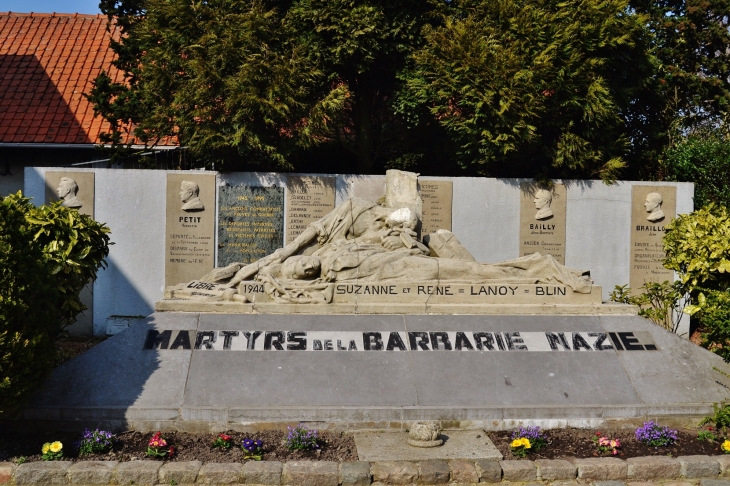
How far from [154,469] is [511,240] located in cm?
869

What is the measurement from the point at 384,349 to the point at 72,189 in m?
6.98

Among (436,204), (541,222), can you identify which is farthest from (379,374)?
(541,222)

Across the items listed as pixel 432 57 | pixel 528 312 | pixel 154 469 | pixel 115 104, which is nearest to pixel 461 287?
pixel 528 312

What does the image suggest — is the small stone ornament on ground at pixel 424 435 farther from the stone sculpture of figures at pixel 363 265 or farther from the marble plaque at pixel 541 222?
the marble plaque at pixel 541 222

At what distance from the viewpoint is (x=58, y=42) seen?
19062 mm

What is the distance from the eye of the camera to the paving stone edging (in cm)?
675

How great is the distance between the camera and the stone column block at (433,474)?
6809 mm

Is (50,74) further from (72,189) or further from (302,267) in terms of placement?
(302,267)

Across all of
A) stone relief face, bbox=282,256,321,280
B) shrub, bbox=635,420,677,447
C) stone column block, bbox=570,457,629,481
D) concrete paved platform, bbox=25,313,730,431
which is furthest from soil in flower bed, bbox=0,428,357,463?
shrub, bbox=635,420,677,447

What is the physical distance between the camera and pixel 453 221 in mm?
13898

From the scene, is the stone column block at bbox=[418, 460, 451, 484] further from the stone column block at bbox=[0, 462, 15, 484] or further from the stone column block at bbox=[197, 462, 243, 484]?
the stone column block at bbox=[0, 462, 15, 484]

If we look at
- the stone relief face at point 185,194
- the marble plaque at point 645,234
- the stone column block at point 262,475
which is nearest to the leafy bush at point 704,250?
the marble plaque at point 645,234

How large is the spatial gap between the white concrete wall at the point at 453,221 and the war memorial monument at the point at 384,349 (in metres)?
3.24

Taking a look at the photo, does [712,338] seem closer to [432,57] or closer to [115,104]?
[432,57]
